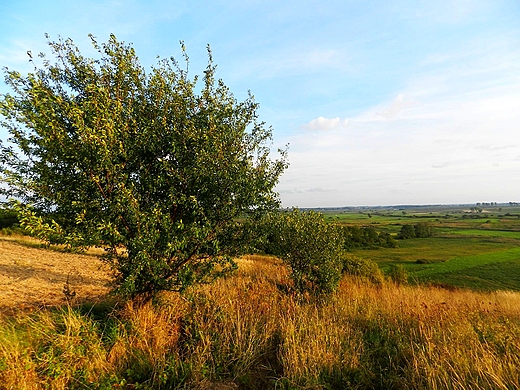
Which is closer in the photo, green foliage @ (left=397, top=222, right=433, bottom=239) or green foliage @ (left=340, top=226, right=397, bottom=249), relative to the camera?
green foliage @ (left=340, top=226, right=397, bottom=249)

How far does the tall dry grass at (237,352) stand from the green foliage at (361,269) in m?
17.6

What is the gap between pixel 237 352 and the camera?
6926mm

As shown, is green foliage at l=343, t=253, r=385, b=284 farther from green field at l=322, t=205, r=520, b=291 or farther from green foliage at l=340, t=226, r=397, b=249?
green foliage at l=340, t=226, r=397, b=249

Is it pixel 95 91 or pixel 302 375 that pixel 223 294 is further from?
pixel 95 91

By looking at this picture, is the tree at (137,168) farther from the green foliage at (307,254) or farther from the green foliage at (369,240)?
the green foliage at (369,240)

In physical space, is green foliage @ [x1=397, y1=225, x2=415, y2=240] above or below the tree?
below

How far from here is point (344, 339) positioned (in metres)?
7.64

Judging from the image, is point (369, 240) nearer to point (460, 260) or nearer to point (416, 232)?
point (460, 260)

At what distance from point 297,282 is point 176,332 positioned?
789cm

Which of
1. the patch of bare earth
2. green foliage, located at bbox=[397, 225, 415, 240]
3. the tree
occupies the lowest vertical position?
green foliage, located at bbox=[397, 225, 415, 240]

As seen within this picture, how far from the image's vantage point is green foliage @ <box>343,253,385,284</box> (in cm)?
2594

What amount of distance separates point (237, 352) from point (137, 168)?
17.3 feet

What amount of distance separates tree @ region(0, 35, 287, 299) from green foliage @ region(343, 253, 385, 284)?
20.7 meters

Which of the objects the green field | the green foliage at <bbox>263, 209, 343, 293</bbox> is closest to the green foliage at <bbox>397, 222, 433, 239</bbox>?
the green field
